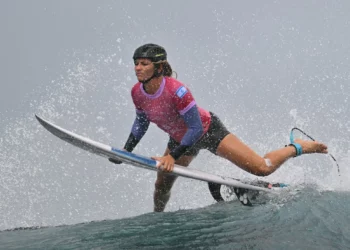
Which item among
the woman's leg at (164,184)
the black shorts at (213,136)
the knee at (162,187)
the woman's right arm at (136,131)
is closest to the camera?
the black shorts at (213,136)

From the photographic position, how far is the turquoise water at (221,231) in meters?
4.48

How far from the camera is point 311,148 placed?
7656 mm

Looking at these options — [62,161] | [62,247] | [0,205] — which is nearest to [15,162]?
[0,205]

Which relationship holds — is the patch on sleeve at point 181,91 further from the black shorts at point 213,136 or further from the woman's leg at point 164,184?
the woman's leg at point 164,184

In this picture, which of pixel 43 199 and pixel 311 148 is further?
pixel 43 199

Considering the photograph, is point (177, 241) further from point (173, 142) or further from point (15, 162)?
point (15, 162)

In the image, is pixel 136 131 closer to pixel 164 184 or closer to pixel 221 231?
pixel 164 184

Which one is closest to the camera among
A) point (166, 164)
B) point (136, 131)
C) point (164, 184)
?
point (166, 164)

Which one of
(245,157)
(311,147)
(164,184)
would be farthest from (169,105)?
(311,147)

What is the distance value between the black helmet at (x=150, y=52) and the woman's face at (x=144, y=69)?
0.06 metres

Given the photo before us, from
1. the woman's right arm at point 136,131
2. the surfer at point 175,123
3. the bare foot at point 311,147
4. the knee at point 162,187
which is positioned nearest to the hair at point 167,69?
the surfer at point 175,123

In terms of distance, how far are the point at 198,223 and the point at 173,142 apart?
173 cm

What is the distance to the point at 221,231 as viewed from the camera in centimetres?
507

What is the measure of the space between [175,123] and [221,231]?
1.95m
